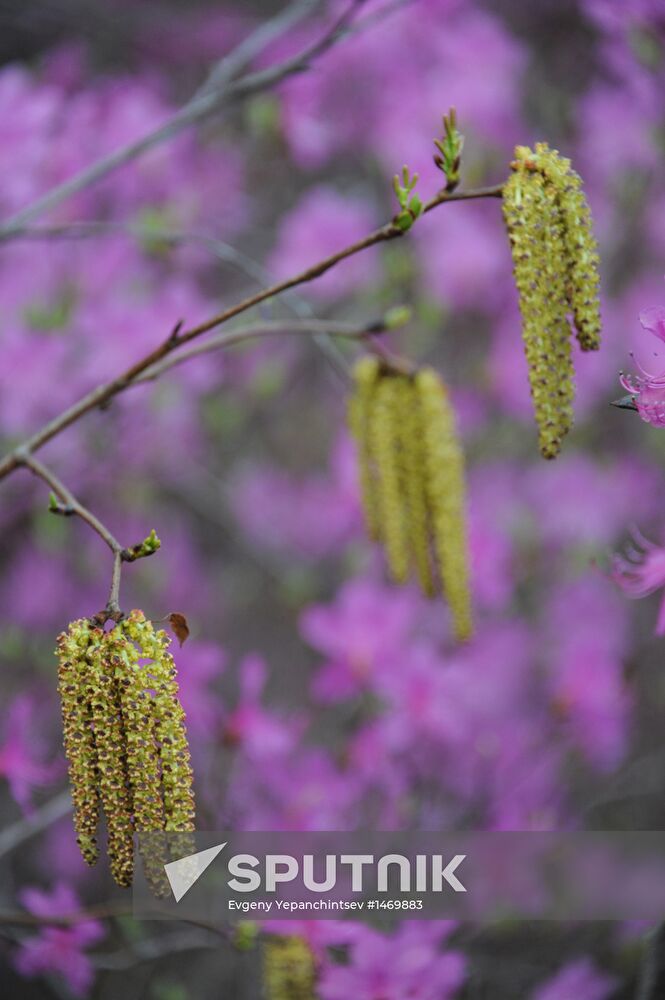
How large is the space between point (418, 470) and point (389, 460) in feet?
0.08

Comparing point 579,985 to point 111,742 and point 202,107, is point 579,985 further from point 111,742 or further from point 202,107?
point 202,107

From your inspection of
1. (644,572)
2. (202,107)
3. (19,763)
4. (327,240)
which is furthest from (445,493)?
(327,240)

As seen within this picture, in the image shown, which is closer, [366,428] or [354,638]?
[366,428]

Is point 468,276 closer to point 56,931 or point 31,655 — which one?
point 31,655

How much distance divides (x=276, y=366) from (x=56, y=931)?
3.27ft

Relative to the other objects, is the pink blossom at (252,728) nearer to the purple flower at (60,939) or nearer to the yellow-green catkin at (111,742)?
the purple flower at (60,939)

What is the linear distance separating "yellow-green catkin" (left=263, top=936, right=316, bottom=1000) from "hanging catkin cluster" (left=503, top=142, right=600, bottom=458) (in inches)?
22.7

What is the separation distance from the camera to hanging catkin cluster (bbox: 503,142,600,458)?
58 centimetres

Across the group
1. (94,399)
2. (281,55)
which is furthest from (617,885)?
(281,55)

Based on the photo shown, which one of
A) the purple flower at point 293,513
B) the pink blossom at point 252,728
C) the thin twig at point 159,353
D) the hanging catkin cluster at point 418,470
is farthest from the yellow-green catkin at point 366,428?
the purple flower at point 293,513

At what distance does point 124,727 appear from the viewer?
21.6 inches

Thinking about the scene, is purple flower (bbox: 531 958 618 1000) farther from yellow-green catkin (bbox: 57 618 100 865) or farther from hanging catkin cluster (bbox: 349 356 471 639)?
yellow-green catkin (bbox: 57 618 100 865)

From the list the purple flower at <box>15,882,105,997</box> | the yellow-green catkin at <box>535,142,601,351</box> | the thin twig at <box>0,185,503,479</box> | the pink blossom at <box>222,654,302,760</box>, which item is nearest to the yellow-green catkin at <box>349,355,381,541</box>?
the thin twig at <box>0,185,503,479</box>

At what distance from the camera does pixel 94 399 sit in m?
0.69
